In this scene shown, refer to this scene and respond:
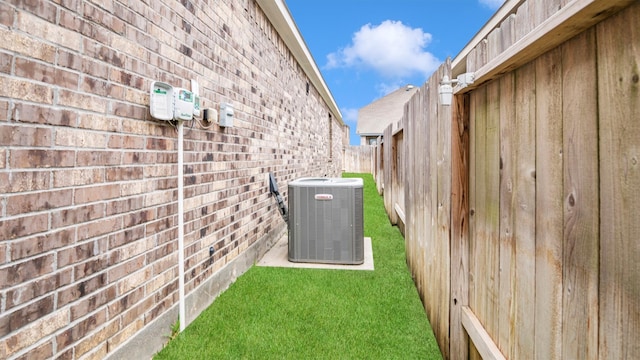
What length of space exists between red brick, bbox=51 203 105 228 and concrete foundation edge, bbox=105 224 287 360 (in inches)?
27.5

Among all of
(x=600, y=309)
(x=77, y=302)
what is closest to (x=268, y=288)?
(x=77, y=302)

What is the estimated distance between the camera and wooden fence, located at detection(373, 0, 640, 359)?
0.79 m

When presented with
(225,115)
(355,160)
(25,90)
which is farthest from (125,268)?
(355,160)

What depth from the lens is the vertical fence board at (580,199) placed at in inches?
34.5

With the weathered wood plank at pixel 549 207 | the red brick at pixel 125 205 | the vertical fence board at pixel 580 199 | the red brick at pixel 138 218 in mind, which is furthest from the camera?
the red brick at pixel 138 218

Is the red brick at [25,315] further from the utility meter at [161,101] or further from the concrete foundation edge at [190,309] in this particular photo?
the utility meter at [161,101]

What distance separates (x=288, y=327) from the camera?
89.7 inches

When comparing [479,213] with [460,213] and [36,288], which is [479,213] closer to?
[460,213]

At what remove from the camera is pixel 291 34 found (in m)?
5.10

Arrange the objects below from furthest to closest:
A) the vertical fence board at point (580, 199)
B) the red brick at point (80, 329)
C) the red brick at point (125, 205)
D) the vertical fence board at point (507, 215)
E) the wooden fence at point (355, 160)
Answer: the wooden fence at point (355, 160)
the red brick at point (125, 205)
the red brick at point (80, 329)
the vertical fence board at point (507, 215)
the vertical fence board at point (580, 199)

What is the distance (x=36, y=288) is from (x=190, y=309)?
1.24 metres

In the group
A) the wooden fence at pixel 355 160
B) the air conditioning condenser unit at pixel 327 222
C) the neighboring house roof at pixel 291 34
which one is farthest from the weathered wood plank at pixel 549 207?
the wooden fence at pixel 355 160

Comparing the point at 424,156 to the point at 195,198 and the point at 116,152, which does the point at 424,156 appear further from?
the point at 116,152

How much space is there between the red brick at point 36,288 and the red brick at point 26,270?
23mm
